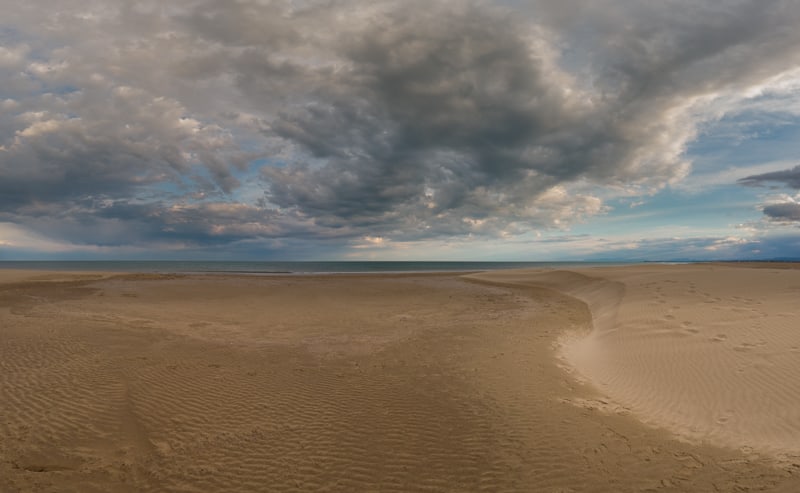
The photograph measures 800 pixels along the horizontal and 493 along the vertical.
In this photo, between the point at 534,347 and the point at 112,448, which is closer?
the point at 112,448

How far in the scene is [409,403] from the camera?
353 inches

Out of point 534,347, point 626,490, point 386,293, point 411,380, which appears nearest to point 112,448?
point 411,380

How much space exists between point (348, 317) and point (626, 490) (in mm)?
17247

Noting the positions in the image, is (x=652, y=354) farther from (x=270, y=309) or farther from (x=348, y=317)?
(x=270, y=309)

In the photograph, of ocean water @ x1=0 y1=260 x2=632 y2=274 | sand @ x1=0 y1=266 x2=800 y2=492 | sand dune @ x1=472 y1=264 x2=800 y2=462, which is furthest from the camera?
ocean water @ x1=0 y1=260 x2=632 y2=274

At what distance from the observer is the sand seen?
6.04 metres

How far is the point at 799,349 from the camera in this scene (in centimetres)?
1048

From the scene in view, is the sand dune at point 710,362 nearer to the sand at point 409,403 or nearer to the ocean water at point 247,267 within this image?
the sand at point 409,403

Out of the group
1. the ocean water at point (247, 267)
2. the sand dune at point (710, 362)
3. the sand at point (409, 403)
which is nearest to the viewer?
the sand at point (409, 403)

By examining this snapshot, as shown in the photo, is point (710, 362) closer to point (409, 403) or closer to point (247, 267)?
point (409, 403)

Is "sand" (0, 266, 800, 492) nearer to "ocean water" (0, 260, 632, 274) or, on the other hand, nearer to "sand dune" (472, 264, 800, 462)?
"sand dune" (472, 264, 800, 462)

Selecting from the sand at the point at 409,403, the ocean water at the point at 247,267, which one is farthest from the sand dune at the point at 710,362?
the ocean water at the point at 247,267

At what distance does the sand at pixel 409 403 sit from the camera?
6035 millimetres

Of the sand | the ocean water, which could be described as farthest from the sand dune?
the ocean water
